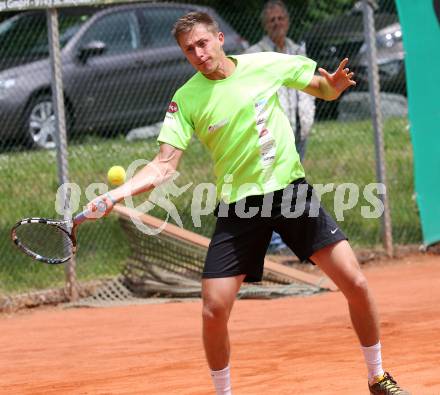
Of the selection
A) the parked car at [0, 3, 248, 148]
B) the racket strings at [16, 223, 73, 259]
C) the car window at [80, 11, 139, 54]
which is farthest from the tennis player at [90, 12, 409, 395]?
the car window at [80, 11, 139, 54]

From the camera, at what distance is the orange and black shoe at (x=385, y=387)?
542 centimetres

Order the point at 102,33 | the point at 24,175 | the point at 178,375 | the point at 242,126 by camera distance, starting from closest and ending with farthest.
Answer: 1. the point at 242,126
2. the point at 178,375
3. the point at 24,175
4. the point at 102,33

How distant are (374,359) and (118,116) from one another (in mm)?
5465

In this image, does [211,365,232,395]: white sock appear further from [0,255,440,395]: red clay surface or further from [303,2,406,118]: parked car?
[303,2,406,118]: parked car

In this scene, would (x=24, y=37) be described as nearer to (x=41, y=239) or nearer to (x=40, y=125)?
(x=40, y=125)

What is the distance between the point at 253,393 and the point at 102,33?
6.07 meters

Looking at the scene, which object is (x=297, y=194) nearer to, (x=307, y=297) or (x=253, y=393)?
(x=253, y=393)

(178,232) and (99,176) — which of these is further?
(99,176)

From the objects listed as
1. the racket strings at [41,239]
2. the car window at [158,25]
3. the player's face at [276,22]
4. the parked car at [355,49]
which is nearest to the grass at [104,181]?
the parked car at [355,49]

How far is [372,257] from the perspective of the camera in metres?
10.7

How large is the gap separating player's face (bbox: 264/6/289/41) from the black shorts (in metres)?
4.65

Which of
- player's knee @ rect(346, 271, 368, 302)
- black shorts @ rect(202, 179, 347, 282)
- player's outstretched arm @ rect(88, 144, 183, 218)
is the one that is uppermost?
player's outstretched arm @ rect(88, 144, 183, 218)

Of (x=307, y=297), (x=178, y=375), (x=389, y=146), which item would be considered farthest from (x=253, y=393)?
(x=389, y=146)

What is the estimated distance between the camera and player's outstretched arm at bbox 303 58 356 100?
5.41m
